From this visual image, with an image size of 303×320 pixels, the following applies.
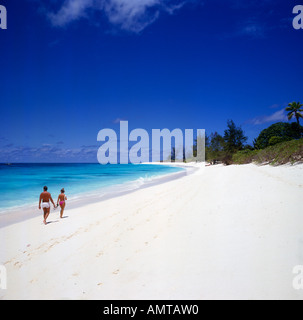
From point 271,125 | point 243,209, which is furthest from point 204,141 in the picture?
point 243,209

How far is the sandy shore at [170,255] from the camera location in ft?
10.4

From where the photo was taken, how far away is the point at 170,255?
4133 millimetres

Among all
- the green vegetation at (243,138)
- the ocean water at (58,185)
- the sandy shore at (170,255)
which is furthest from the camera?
the green vegetation at (243,138)

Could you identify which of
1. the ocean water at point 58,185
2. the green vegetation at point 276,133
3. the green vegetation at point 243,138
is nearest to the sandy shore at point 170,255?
the ocean water at point 58,185

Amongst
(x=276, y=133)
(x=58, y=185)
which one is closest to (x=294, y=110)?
(x=276, y=133)

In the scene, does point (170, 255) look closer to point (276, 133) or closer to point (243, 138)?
→ point (243, 138)

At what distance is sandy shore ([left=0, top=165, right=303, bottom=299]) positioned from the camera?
318cm

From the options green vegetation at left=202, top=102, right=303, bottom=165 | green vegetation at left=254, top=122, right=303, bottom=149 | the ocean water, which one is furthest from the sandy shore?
green vegetation at left=254, top=122, right=303, bottom=149

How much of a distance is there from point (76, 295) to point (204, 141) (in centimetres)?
8034

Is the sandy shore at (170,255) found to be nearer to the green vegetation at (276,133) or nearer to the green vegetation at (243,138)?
A: the green vegetation at (243,138)

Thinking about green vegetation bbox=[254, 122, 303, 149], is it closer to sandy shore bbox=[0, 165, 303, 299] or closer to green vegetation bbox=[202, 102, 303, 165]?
green vegetation bbox=[202, 102, 303, 165]

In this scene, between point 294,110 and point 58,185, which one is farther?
point 294,110
